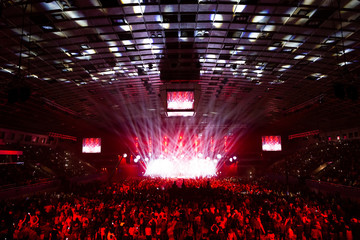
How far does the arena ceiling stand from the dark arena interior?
0.08 m

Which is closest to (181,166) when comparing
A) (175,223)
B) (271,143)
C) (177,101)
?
(271,143)

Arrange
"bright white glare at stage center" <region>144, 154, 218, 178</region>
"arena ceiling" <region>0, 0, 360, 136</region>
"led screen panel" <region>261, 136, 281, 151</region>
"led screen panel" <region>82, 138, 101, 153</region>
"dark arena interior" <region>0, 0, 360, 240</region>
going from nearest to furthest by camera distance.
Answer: "dark arena interior" <region>0, 0, 360, 240</region>, "arena ceiling" <region>0, 0, 360, 136</region>, "led screen panel" <region>261, 136, 281, 151</region>, "led screen panel" <region>82, 138, 101, 153</region>, "bright white glare at stage center" <region>144, 154, 218, 178</region>

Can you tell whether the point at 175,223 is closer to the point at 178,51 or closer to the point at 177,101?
the point at 177,101

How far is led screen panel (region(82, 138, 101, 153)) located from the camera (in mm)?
37531

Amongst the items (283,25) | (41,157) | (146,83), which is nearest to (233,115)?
(146,83)

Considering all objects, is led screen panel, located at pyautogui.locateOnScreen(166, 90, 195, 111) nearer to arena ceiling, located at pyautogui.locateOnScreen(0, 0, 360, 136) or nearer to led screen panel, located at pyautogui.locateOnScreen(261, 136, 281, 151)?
arena ceiling, located at pyautogui.locateOnScreen(0, 0, 360, 136)

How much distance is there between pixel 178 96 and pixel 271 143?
27609mm

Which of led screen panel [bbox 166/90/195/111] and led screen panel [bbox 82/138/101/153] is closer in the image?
led screen panel [bbox 166/90/195/111]

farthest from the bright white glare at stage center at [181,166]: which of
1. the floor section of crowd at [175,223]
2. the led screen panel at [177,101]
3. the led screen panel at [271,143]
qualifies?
the led screen panel at [177,101]

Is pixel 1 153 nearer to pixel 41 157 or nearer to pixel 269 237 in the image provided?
pixel 41 157

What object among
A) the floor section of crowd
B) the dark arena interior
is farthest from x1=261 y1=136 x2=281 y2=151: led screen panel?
the floor section of crowd

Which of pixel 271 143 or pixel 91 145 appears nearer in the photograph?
pixel 271 143

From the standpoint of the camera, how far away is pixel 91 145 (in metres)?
37.7

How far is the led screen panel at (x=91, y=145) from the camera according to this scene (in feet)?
123
